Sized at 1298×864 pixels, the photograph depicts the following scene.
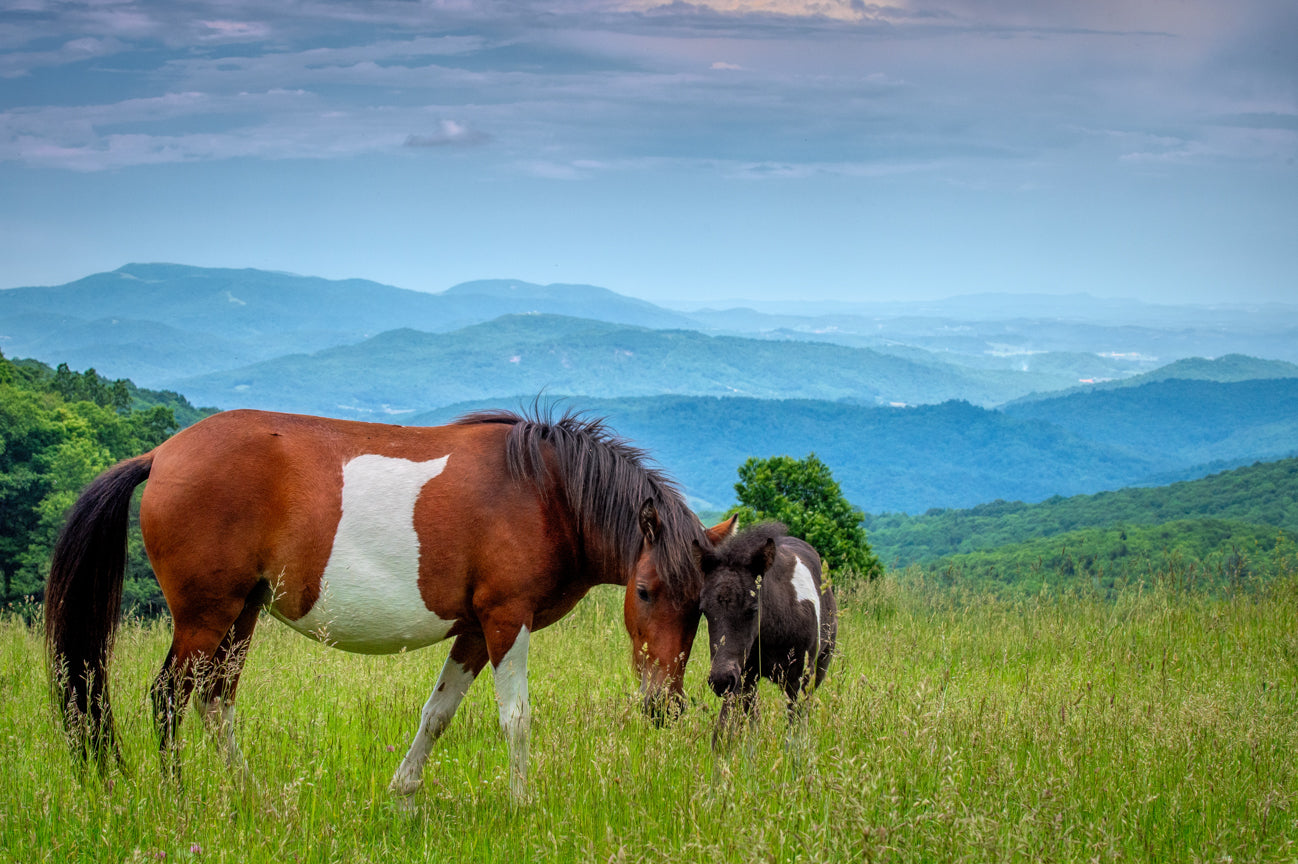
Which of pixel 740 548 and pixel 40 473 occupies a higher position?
pixel 740 548

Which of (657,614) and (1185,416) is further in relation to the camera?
(1185,416)

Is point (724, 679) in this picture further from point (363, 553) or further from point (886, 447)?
point (886, 447)

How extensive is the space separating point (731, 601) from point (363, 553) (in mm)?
1706

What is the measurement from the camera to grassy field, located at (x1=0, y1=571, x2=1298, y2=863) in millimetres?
3162

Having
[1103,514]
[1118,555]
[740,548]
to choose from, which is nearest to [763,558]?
[740,548]

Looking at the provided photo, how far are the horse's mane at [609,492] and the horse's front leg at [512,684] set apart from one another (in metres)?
0.61

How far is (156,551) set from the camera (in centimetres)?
419

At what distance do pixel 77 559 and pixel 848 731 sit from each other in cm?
370

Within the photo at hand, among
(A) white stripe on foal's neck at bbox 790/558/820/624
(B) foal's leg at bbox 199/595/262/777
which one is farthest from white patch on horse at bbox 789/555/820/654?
(B) foal's leg at bbox 199/595/262/777

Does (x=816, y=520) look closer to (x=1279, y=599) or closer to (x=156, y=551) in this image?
(x=1279, y=599)

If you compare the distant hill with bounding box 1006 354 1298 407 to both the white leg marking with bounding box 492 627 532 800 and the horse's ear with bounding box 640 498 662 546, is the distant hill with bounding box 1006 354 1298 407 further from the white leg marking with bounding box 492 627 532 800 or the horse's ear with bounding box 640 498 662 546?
the white leg marking with bounding box 492 627 532 800

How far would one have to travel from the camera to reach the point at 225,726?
3.88 m

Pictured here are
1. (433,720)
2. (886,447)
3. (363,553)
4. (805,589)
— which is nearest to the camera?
(363,553)

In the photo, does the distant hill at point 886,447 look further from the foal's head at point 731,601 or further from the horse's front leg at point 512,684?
the horse's front leg at point 512,684
